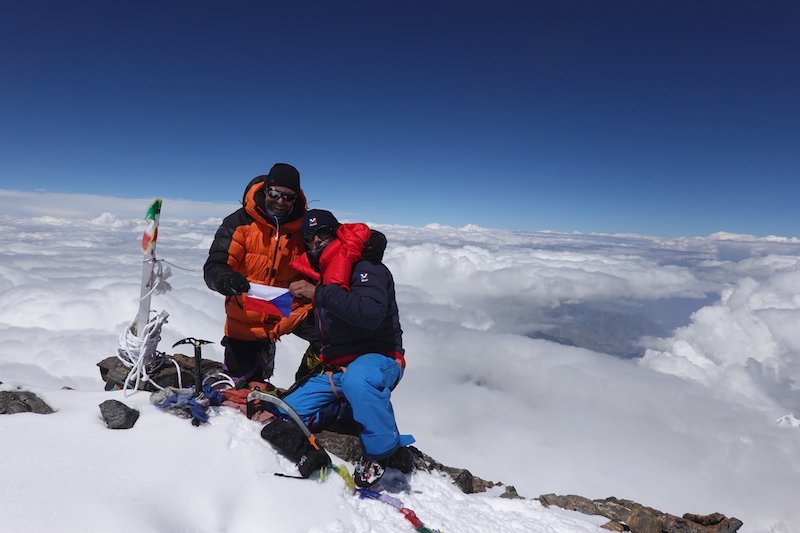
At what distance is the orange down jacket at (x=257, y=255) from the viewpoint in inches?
226

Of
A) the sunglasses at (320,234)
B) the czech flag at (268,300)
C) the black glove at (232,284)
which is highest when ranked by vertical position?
the sunglasses at (320,234)

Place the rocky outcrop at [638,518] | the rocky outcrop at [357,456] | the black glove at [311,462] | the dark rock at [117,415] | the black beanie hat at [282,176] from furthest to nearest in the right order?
the rocky outcrop at [638,518] → the black beanie hat at [282,176] → the rocky outcrop at [357,456] → the black glove at [311,462] → the dark rock at [117,415]

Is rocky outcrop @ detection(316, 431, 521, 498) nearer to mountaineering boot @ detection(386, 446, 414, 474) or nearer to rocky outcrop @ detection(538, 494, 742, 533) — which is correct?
mountaineering boot @ detection(386, 446, 414, 474)

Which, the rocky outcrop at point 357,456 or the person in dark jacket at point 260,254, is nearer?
the rocky outcrop at point 357,456

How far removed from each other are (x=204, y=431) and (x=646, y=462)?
791 feet

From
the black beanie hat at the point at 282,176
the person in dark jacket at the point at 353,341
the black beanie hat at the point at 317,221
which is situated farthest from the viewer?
the black beanie hat at the point at 282,176

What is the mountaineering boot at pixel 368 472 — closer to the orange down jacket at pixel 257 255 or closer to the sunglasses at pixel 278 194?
the orange down jacket at pixel 257 255

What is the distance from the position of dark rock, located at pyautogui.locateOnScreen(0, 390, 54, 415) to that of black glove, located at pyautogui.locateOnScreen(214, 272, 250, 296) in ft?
7.04

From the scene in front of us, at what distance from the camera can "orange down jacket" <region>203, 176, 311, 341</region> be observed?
574 centimetres

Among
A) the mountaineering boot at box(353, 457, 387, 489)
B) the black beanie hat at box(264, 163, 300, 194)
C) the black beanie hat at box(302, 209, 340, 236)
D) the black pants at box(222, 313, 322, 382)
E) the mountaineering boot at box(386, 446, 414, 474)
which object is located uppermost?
the black beanie hat at box(264, 163, 300, 194)

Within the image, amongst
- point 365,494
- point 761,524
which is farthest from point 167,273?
point 761,524

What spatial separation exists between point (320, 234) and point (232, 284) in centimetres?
139

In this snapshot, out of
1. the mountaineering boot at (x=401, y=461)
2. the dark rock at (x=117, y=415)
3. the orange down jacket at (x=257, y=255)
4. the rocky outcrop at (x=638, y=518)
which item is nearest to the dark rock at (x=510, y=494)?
the rocky outcrop at (x=638, y=518)

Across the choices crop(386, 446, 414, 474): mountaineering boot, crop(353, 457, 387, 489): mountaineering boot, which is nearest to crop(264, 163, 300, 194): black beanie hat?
crop(353, 457, 387, 489): mountaineering boot
